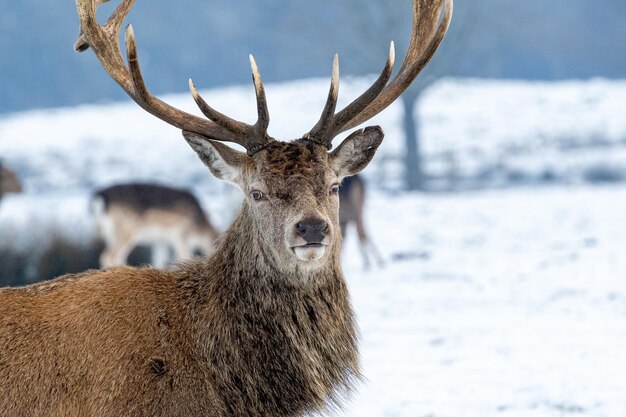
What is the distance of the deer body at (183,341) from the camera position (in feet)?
13.0

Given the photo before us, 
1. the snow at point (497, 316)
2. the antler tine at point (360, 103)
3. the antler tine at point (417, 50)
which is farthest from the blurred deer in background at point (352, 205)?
the antler tine at point (360, 103)

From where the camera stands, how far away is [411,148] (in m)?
28.6

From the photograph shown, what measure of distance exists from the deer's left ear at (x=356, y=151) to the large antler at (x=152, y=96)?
387 millimetres

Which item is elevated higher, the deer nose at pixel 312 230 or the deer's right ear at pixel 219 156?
the deer's right ear at pixel 219 156

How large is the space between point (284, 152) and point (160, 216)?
10.9m

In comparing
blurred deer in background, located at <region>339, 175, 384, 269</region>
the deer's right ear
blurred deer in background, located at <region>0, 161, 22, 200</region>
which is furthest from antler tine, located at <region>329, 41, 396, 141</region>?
blurred deer in background, located at <region>0, 161, 22, 200</region>

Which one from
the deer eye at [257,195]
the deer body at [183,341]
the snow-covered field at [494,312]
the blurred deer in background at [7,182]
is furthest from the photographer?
the blurred deer in background at [7,182]

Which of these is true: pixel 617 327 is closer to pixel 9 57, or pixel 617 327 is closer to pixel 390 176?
pixel 390 176

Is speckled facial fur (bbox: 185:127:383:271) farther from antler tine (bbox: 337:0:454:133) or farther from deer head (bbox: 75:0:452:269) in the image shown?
antler tine (bbox: 337:0:454:133)

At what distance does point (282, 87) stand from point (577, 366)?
40.0 metres

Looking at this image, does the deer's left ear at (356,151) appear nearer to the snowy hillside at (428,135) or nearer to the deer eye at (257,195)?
the deer eye at (257,195)

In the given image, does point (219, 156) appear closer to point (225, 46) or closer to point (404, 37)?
point (404, 37)

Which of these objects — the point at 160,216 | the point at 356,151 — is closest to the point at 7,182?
the point at 160,216

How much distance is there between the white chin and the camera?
411 cm
